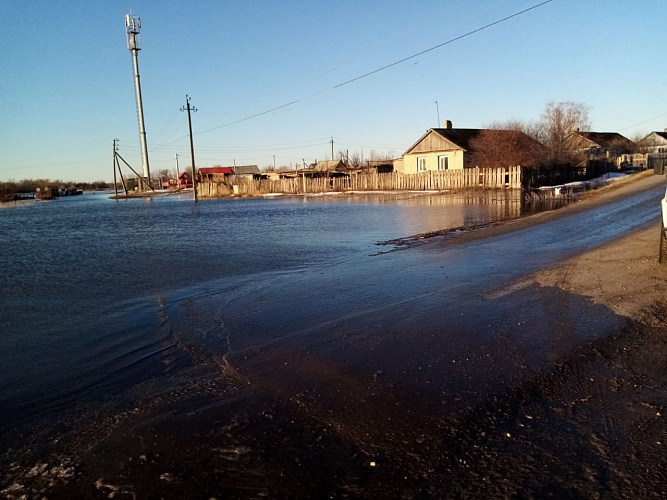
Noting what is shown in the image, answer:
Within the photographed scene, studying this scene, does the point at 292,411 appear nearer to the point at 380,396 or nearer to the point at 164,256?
the point at 380,396

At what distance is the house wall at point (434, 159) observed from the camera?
4478cm

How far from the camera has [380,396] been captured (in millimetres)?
3869

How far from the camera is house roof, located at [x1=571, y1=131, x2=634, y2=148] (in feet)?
231

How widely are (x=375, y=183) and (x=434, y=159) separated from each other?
6697 millimetres

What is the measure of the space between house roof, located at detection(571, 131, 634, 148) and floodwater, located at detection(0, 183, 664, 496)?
6938 cm

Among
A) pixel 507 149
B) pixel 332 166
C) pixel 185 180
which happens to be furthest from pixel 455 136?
pixel 185 180

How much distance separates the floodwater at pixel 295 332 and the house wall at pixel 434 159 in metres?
34.5

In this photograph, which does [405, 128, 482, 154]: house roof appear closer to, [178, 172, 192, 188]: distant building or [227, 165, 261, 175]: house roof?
[227, 165, 261, 175]: house roof

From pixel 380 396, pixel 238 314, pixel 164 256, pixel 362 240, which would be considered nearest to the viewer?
pixel 380 396

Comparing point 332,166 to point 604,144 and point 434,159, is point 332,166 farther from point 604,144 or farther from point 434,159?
point 604,144

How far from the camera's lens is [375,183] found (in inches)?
1919

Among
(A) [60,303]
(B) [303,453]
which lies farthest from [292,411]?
(A) [60,303]

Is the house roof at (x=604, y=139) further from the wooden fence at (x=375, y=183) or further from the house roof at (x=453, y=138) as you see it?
the wooden fence at (x=375, y=183)

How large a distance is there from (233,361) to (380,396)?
1753mm
